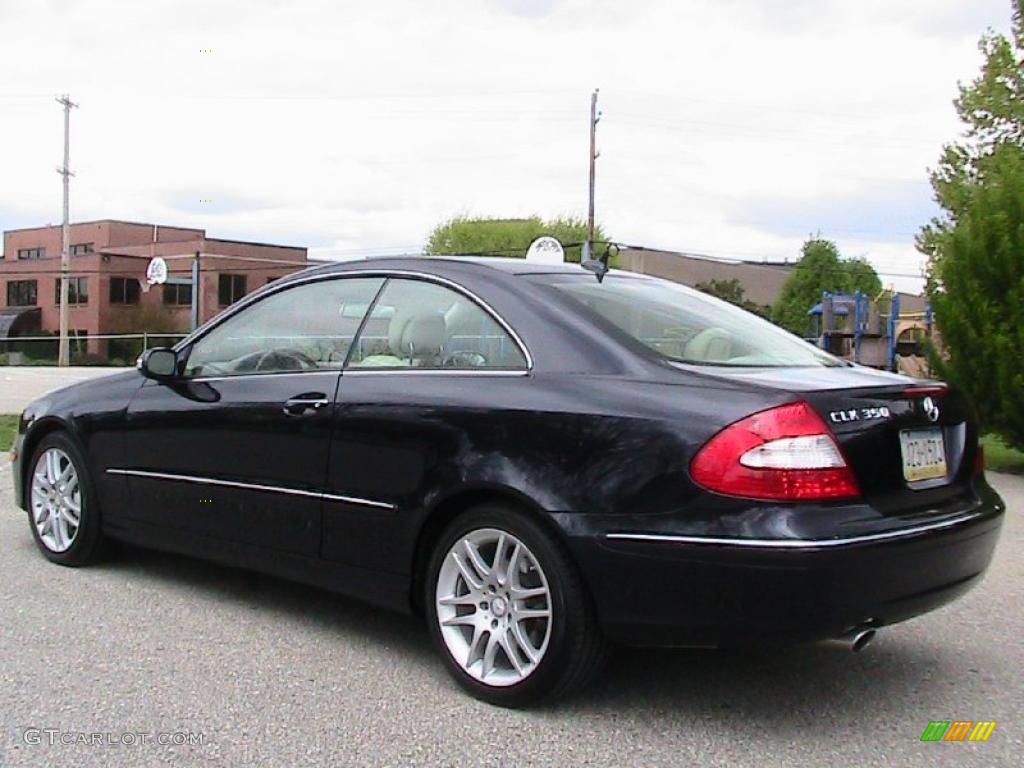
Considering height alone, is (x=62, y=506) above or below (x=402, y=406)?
below

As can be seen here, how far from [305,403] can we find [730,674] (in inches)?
76.5

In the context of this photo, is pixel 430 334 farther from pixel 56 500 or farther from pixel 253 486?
pixel 56 500

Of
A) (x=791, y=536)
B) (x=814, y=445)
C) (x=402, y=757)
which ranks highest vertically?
(x=814, y=445)

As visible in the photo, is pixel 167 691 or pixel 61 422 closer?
pixel 167 691

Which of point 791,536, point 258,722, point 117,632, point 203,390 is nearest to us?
point 791,536

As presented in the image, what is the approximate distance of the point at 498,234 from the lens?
60250 mm

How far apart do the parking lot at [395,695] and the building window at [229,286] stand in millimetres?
60552

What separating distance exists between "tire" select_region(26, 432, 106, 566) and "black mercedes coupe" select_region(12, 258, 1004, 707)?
553 millimetres

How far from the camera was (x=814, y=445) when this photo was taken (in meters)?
3.52

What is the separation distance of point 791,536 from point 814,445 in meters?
0.29

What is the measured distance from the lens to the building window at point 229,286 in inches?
2525

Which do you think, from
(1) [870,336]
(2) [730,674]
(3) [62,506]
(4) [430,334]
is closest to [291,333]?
(4) [430,334]

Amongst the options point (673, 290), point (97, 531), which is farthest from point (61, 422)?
point (673, 290)

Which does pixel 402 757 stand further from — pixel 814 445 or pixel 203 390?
pixel 203 390
